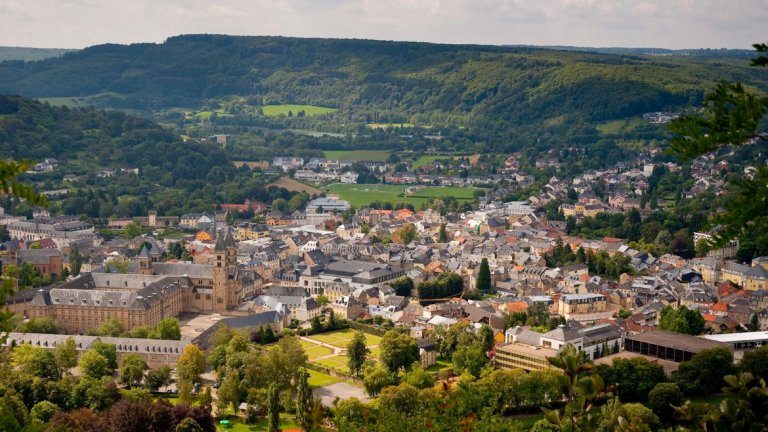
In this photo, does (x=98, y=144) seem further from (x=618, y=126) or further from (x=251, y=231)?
(x=618, y=126)

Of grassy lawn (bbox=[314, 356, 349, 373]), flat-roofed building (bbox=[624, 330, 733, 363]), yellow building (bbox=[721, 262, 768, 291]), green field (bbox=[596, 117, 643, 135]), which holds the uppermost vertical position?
green field (bbox=[596, 117, 643, 135])

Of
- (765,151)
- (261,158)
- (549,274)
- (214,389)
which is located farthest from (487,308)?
(261,158)

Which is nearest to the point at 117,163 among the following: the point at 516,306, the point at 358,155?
the point at 358,155

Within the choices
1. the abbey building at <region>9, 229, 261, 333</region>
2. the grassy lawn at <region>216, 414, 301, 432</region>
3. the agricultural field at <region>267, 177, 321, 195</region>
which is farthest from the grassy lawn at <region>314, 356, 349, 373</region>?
the agricultural field at <region>267, 177, 321, 195</region>

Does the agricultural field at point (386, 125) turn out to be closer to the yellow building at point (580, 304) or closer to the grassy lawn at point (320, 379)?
the yellow building at point (580, 304)

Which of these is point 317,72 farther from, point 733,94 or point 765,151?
point 733,94

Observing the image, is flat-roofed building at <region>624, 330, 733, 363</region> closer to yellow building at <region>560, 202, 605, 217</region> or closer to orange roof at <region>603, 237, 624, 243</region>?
orange roof at <region>603, 237, 624, 243</region>

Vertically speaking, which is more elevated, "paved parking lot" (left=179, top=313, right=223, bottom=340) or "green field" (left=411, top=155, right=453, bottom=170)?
"green field" (left=411, top=155, right=453, bottom=170)
